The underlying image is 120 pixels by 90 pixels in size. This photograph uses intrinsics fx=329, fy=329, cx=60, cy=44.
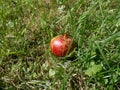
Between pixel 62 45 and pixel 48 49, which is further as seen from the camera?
pixel 48 49

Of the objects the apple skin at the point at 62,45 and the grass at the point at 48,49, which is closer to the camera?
the grass at the point at 48,49

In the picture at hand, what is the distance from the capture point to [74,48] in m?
2.51

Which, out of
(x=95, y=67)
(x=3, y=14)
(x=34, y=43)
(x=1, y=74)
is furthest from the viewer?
(x=3, y=14)

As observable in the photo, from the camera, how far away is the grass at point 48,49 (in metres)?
2.39

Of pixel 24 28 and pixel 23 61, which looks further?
pixel 24 28

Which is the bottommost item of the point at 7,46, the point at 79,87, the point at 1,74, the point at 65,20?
the point at 79,87

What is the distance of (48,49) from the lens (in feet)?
8.71

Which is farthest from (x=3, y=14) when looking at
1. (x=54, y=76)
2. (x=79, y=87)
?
(x=79, y=87)

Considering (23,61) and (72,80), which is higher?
(23,61)

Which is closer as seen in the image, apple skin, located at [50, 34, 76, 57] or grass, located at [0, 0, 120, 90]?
grass, located at [0, 0, 120, 90]

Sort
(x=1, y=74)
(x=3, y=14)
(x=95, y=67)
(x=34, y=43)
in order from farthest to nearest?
(x=3, y=14)
(x=34, y=43)
(x=1, y=74)
(x=95, y=67)

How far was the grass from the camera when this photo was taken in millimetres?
2391

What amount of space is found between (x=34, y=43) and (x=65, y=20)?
0.37 meters

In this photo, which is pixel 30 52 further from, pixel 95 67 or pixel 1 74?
pixel 95 67
